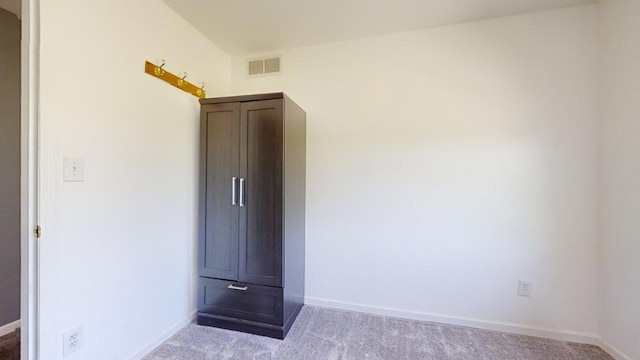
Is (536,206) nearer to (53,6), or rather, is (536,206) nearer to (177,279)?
(177,279)

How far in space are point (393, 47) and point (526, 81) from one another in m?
1.10

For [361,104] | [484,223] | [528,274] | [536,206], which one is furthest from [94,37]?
[528,274]

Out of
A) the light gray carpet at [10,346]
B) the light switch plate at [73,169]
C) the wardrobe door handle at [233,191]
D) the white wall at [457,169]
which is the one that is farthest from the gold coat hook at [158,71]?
the light gray carpet at [10,346]

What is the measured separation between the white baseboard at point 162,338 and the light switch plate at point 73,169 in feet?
3.97

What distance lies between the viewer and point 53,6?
50.1 inches

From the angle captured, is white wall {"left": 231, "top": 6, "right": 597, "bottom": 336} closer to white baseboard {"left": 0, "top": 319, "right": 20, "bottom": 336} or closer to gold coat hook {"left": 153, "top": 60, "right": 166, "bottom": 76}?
gold coat hook {"left": 153, "top": 60, "right": 166, "bottom": 76}

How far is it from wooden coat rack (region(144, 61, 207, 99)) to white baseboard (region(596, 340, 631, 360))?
3633mm

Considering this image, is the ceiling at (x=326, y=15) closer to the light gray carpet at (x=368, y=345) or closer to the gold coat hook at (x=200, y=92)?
the gold coat hook at (x=200, y=92)

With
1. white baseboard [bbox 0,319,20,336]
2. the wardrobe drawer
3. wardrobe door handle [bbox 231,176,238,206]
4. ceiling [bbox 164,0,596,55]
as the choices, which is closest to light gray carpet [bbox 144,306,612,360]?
the wardrobe drawer

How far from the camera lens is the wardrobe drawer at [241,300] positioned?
202cm

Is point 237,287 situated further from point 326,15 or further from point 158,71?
point 326,15

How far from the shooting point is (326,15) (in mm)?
2086

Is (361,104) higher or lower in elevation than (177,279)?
higher

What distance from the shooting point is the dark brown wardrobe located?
6.60 feet
